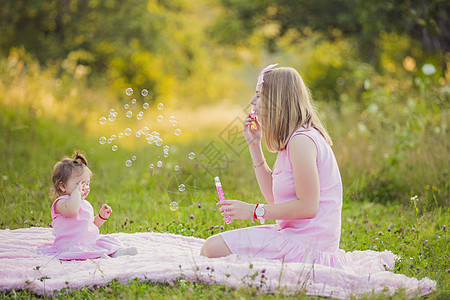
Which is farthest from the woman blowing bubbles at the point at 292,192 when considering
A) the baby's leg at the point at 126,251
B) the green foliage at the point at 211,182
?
the baby's leg at the point at 126,251

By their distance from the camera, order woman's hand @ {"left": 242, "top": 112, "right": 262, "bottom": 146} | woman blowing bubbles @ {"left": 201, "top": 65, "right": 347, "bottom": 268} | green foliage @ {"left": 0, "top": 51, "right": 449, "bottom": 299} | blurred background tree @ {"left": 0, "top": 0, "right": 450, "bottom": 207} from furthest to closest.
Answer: blurred background tree @ {"left": 0, "top": 0, "right": 450, "bottom": 207} → green foliage @ {"left": 0, "top": 51, "right": 449, "bottom": 299} → woman's hand @ {"left": 242, "top": 112, "right": 262, "bottom": 146} → woman blowing bubbles @ {"left": 201, "top": 65, "right": 347, "bottom": 268}

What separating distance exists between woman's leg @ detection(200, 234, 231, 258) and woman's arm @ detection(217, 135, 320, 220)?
0.74 ft

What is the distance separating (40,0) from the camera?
35.6 ft

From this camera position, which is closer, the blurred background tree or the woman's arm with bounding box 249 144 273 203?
the woman's arm with bounding box 249 144 273 203

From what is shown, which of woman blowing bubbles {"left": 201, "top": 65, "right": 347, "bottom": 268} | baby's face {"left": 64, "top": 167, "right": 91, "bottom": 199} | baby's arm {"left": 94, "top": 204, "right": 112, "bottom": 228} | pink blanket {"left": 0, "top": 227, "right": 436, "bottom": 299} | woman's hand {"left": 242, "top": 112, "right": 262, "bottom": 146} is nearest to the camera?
pink blanket {"left": 0, "top": 227, "right": 436, "bottom": 299}

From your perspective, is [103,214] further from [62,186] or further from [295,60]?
[295,60]

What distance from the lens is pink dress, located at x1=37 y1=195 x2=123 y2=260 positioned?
3.14 meters

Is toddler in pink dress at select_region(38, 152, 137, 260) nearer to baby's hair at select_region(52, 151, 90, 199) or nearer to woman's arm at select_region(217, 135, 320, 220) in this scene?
baby's hair at select_region(52, 151, 90, 199)

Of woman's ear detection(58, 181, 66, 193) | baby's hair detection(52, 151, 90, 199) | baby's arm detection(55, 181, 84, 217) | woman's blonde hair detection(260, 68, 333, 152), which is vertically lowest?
baby's arm detection(55, 181, 84, 217)

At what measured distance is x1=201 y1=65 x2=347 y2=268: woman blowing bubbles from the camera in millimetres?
2670

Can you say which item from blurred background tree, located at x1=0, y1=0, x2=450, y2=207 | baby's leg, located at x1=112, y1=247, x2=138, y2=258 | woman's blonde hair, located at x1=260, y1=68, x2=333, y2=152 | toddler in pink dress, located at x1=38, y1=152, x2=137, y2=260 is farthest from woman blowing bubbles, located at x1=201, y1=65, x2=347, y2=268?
blurred background tree, located at x1=0, y1=0, x2=450, y2=207

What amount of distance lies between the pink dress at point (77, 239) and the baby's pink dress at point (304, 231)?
856 millimetres

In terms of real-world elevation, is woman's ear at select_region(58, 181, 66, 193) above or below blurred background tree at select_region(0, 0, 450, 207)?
below

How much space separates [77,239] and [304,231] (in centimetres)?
139
